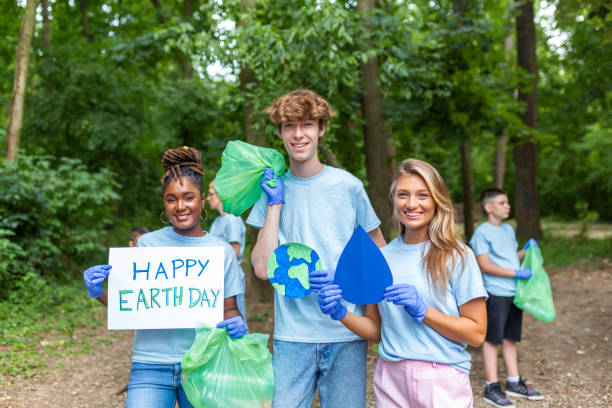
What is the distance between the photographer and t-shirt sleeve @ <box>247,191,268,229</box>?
2.51m

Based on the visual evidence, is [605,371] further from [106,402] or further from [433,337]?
[106,402]

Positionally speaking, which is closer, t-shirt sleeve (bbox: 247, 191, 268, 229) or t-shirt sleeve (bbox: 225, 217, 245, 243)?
t-shirt sleeve (bbox: 247, 191, 268, 229)

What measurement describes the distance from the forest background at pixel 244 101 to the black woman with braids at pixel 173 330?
308cm

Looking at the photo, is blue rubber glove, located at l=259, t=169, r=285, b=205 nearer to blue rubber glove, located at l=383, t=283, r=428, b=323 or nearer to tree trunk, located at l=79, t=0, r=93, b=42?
blue rubber glove, located at l=383, t=283, r=428, b=323

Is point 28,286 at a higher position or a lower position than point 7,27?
lower

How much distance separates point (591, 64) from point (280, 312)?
12207 millimetres

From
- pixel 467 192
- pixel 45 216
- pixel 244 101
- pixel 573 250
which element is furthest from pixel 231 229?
pixel 573 250

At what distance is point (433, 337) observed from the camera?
6.93ft

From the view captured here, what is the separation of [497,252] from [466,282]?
265cm

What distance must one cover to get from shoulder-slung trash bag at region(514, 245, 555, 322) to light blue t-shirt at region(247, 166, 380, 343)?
104 inches

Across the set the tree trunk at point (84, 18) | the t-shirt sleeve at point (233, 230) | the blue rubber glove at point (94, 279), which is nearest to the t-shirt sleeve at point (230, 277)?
the blue rubber glove at point (94, 279)

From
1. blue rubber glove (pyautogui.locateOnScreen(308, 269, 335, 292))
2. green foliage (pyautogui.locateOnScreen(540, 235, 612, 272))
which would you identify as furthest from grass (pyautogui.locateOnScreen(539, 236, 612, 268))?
blue rubber glove (pyautogui.locateOnScreen(308, 269, 335, 292))

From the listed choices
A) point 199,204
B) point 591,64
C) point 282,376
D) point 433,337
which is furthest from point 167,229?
point 591,64

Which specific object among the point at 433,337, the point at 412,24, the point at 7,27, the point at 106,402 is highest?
the point at 7,27
